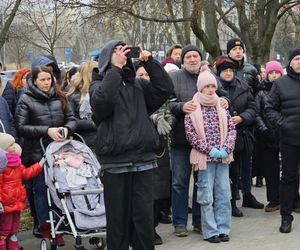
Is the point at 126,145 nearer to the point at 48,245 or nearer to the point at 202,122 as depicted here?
the point at 202,122

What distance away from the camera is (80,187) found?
6.02m

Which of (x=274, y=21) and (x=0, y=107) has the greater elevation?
(x=274, y=21)

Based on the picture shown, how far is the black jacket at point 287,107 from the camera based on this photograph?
6.59 metres

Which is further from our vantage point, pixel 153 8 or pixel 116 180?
pixel 153 8

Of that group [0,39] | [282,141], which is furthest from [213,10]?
[282,141]

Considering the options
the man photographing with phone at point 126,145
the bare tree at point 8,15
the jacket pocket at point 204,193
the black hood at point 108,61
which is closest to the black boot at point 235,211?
the jacket pocket at point 204,193

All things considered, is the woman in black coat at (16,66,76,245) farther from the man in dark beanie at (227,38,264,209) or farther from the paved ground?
the man in dark beanie at (227,38,264,209)

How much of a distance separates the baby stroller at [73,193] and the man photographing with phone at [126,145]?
2.63 ft

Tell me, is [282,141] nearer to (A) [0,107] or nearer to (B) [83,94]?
(B) [83,94]

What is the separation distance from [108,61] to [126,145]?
708 millimetres

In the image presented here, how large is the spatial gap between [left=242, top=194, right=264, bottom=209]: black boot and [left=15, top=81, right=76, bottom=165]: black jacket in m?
2.85

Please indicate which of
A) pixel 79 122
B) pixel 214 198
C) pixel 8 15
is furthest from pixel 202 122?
pixel 8 15

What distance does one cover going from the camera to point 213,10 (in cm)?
2227

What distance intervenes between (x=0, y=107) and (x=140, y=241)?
7.58 ft
